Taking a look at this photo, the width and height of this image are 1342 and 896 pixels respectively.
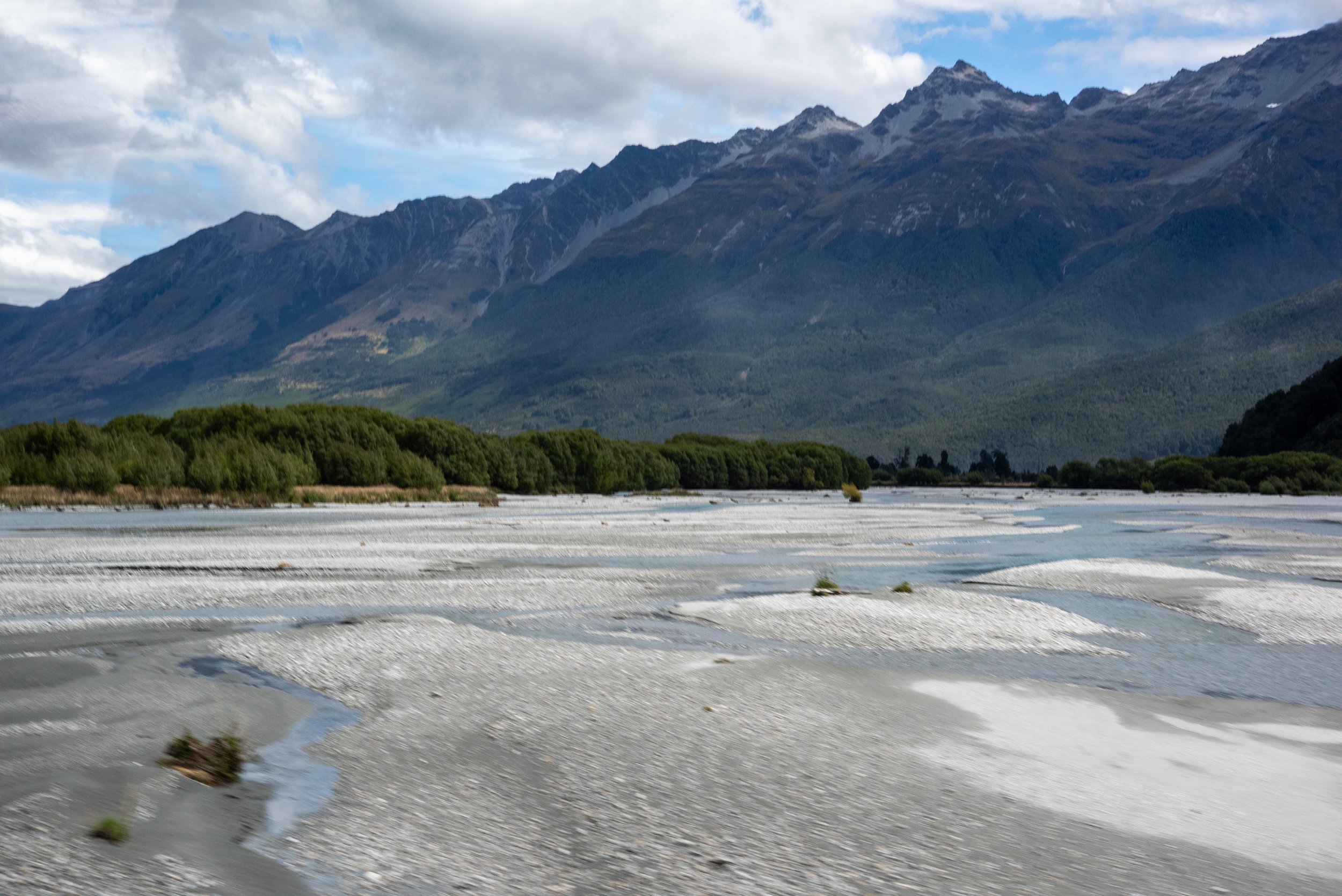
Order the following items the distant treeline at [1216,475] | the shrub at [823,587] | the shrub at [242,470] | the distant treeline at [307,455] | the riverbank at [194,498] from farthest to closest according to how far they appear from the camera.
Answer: the distant treeline at [1216,475] < the shrub at [242,470] < the distant treeline at [307,455] < the riverbank at [194,498] < the shrub at [823,587]

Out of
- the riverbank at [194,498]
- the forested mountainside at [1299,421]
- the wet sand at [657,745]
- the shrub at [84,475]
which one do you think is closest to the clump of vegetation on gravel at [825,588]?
the wet sand at [657,745]

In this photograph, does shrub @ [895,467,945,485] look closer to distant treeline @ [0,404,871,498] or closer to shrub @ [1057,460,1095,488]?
shrub @ [1057,460,1095,488]

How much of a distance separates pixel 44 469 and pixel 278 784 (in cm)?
4630

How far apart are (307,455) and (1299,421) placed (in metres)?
111

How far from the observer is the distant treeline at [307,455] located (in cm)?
4803

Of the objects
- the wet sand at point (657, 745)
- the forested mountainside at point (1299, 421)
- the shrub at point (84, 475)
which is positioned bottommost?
the wet sand at point (657, 745)

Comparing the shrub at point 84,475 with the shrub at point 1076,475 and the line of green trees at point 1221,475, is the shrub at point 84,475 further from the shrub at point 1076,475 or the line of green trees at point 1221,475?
the shrub at point 1076,475

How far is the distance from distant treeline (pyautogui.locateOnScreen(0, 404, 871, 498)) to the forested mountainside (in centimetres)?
6694

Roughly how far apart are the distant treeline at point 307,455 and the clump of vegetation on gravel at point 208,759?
4421cm

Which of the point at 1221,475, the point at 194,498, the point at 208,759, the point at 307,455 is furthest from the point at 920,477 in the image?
the point at 208,759

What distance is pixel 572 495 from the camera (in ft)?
254

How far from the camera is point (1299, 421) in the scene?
401 ft

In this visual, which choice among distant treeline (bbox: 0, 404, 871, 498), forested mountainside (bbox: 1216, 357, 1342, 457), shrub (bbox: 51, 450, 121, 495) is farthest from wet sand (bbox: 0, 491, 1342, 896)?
forested mountainside (bbox: 1216, 357, 1342, 457)

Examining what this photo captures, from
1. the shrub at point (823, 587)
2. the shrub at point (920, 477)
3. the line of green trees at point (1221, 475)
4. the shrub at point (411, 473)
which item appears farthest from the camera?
the shrub at point (920, 477)
